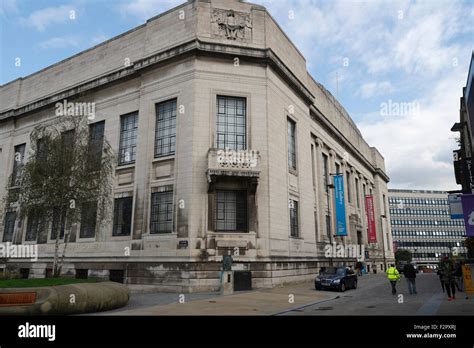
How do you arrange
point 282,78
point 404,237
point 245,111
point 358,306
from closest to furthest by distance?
1. point 358,306
2. point 245,111
3. point 282,78
4. point 404,237

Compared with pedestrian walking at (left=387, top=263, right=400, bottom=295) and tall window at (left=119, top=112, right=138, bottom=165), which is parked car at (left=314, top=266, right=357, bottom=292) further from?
tall window at (left=119, top=112, right=138, bottom=165)

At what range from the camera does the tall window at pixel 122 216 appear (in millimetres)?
24594

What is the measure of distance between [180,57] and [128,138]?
22.9ft

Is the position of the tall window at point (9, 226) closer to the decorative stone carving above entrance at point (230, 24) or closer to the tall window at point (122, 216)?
the tall window at point (122, 216)

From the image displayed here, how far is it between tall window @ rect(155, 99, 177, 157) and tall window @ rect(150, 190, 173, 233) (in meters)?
2.79

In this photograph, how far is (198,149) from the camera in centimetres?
2259

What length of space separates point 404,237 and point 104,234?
119897 millimetres

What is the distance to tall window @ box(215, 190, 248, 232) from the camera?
73.3 ft

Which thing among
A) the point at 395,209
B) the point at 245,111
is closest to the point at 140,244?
the point at 245,111

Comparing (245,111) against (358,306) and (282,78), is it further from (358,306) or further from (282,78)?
(358,306)

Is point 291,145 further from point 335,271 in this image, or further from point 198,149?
point 335,271

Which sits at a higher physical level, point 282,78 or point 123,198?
point 282,78

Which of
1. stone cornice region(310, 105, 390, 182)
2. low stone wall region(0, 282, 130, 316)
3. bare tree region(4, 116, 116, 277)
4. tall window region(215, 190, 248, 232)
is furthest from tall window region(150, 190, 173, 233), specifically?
stone cornice region(310, 105, 390, 182)
